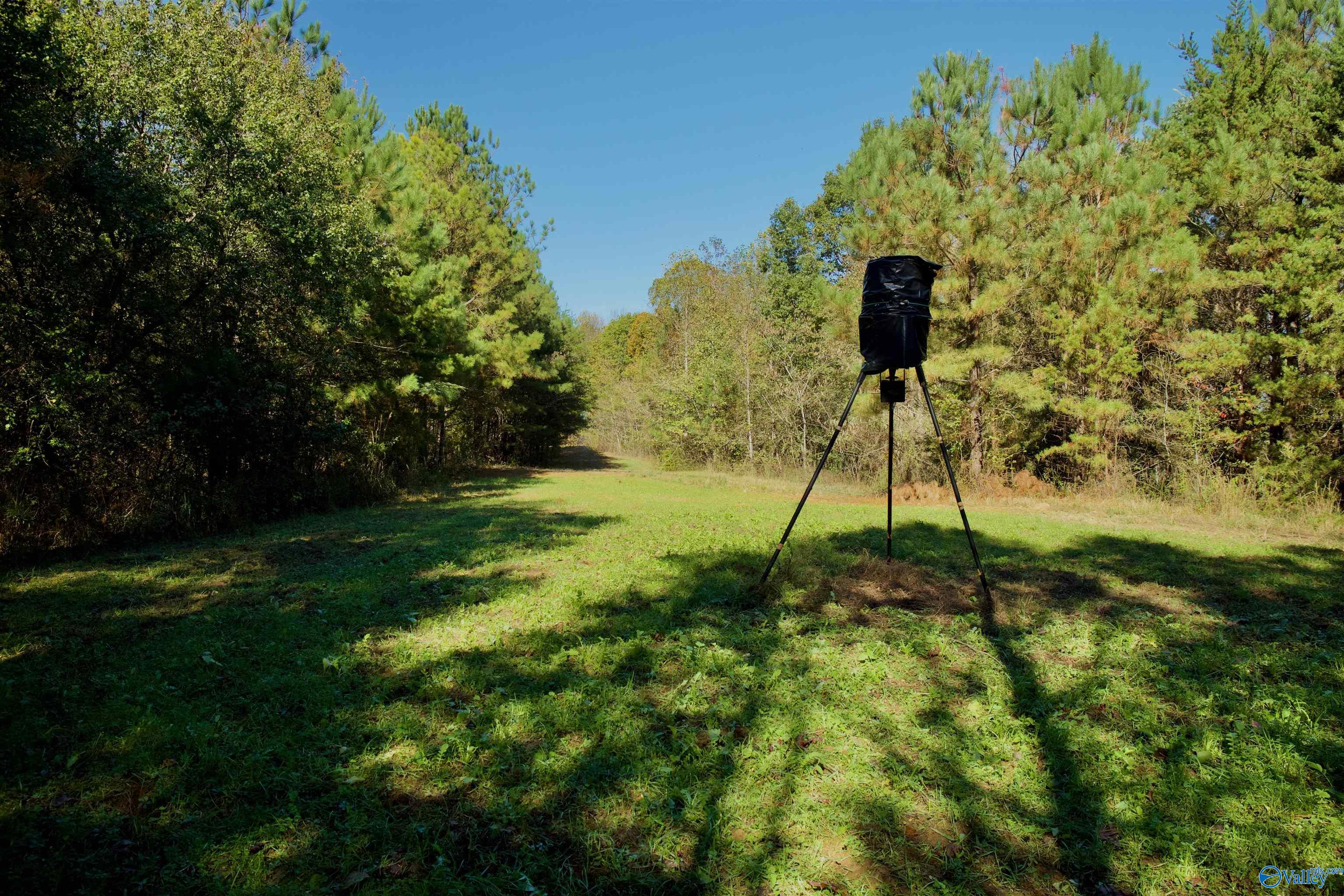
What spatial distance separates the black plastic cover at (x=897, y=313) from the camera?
5.25 metres

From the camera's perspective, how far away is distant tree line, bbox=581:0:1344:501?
1101 centimetres

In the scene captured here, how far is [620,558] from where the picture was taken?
6.86 meters

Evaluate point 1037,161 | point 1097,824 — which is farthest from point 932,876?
point 1037,161

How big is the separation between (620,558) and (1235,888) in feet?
17.4

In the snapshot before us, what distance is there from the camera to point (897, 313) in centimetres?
530

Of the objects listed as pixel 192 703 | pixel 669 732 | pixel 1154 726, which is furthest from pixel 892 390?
pixel 192 703

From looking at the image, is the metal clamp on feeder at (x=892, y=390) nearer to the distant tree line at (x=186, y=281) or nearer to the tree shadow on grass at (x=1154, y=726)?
the tree shadow on grass at (x=1154, y=726)

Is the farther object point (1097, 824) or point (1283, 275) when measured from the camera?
point (1283, 275)

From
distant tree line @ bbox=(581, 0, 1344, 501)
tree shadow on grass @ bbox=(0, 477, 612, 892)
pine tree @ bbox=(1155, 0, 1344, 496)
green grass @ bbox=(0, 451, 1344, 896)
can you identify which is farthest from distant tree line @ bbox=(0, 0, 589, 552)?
pine tree @ bbox=(1155, 0, 1344, 496)

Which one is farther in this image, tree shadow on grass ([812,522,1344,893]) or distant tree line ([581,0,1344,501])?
distant tree line ([581,0,1344,501])

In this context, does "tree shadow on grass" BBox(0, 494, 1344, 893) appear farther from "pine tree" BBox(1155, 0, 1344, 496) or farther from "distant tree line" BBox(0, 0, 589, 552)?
"pine tree" BBox(1155, 0, 1344, 496)

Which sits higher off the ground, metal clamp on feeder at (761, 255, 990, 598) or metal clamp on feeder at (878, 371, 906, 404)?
metal clamp on feeder at (761, 255, 990, 598)

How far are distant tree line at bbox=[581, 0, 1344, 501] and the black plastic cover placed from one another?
28.9 ft

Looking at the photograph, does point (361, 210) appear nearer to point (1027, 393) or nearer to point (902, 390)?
point (902, 390)
